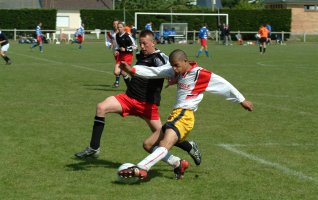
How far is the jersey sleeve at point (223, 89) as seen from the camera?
8.04 meters

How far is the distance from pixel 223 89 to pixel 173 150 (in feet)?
7.21

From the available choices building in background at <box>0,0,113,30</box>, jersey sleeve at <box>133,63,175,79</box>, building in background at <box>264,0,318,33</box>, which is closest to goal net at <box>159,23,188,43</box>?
building in background at <box>264,0,318,33</box>

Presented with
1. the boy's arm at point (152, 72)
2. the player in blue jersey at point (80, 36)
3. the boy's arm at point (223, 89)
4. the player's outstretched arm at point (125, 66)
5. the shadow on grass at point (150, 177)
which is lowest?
the shadow on grass at point (150, 177)

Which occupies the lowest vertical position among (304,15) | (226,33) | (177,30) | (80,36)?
(80,36)

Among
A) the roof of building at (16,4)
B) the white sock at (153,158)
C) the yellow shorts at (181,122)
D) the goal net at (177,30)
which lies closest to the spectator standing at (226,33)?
the goal net at (177,30)

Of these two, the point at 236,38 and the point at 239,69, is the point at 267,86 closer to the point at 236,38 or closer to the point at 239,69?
the point at 239,69

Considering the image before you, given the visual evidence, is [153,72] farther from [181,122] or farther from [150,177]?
[150,177]

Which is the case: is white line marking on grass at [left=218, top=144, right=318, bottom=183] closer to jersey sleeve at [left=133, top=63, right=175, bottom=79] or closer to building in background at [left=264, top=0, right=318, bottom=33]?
jersey sleeve at [left=133, top=63, right=175, bottom=79]

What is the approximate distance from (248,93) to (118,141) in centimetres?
838

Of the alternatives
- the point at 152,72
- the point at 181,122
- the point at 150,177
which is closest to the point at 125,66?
the point at 152,72

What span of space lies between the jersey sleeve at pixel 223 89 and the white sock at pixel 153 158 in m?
0.98

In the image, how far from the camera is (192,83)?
800cm

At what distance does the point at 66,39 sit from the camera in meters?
63.8

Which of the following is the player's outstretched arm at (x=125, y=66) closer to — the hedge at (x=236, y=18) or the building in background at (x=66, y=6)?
the hedge at (x=236, y=18)
